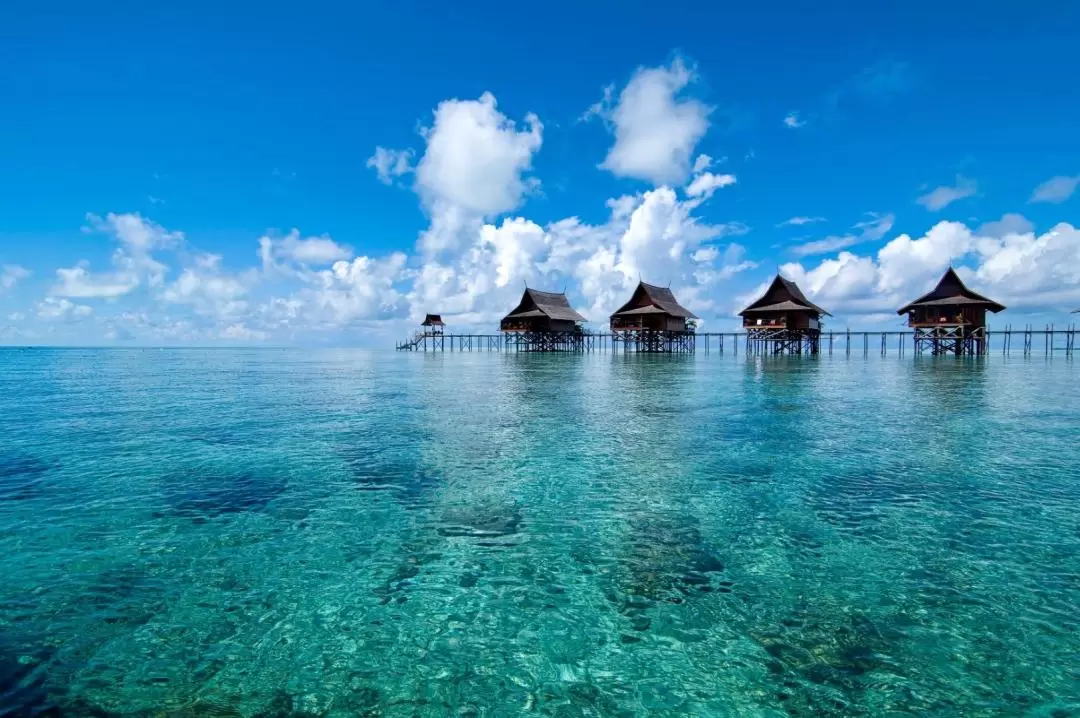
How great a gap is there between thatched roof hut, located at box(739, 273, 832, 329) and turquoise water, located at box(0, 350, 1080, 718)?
42825 mm

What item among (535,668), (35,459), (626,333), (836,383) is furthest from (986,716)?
(626,333)

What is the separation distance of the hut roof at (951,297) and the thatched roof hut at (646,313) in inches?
848

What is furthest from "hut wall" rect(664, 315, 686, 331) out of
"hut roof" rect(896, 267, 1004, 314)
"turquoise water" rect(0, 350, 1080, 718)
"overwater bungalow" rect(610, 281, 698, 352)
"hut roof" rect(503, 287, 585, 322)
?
"turquoise water" rect(0, 350, 1080, 718)

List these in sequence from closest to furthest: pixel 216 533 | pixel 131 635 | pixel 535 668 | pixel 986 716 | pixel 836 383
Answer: pixel 986 716, pixel 535 668, pixel 131 635, pixel 216 533, pixel 836 383

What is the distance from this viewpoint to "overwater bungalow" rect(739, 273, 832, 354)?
5322cm

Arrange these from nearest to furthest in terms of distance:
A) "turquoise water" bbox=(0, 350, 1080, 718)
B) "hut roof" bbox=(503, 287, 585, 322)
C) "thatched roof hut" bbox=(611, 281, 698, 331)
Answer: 1. "turquoise water" bbox=(0, 350, 1080, 718)
2. "thatched roof hut" bbox=(611, 281, 698, 331)
3. "hut roof" bbox=(503, 287, 585, 322)

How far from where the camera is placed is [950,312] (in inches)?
1854

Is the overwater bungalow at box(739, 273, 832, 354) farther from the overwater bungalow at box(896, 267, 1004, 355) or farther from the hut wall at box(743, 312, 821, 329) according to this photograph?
the overwater bungalow at box(896, 267, 1004, 355)

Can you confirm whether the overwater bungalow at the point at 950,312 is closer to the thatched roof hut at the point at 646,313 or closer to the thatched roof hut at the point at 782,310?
the thatched roof hut at the point at 782,310

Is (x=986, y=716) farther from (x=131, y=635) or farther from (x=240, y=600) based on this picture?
(x=131, y=635)

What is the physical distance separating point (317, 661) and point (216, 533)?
358 centimetres

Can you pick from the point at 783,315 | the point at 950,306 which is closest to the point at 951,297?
the point at 950,306

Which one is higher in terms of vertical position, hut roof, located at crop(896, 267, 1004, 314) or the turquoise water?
hut roof, located at crop(896, 267, 1004, 314)

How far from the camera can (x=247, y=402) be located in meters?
20.7
